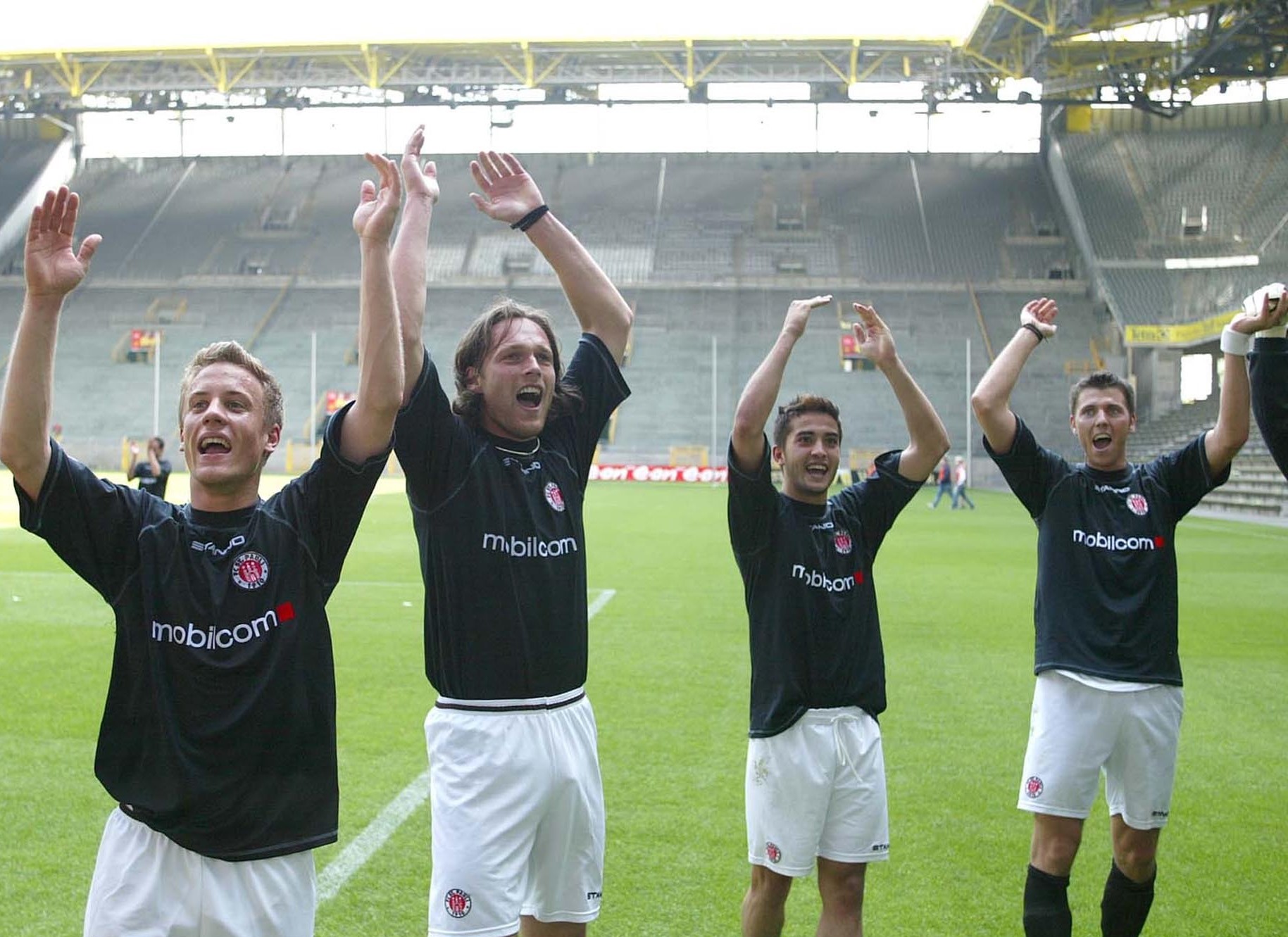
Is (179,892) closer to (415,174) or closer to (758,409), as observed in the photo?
(415,174)

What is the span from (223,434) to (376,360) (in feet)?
1.32

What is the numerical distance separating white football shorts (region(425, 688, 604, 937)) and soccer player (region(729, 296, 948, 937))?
2.58 ft

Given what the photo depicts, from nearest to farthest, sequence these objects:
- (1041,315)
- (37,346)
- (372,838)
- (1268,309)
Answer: (37,346), (1268,309), (1041,315), (372,838)

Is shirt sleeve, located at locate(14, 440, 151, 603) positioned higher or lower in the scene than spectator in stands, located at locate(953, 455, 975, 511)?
higher

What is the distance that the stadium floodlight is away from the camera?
44.2m

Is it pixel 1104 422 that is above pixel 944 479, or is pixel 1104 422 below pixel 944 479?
above

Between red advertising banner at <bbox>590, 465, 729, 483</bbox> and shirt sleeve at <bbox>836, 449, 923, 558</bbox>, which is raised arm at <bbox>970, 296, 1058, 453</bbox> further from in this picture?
red advertising banner at <bbox>590, 465, 729, 483</bbox>

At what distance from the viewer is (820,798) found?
3977 millimetres

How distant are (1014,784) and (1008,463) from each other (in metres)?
2.64

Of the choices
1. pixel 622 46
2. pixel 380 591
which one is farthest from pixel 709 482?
pixel 380 591

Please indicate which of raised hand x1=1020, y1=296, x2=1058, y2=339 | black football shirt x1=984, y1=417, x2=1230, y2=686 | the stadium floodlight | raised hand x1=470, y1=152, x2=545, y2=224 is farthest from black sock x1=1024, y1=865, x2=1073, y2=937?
the stadium floodlight

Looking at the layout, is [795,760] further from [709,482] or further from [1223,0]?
[709,482]

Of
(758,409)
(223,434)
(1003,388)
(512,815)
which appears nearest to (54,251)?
(223,434)

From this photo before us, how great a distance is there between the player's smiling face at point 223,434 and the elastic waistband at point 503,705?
76 centimetres
